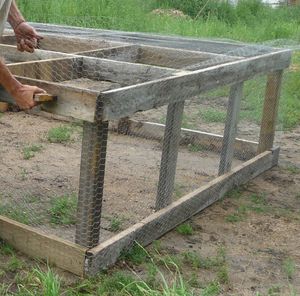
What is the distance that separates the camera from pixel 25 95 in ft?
10.3

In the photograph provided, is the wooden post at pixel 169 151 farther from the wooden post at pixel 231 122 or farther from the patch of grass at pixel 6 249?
the patch of grass at pixel 6 249

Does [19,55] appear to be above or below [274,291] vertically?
above

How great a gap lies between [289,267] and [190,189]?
1279mm

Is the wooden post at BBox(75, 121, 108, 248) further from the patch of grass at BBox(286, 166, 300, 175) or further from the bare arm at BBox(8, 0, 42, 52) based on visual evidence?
the patch of grass at BBox(286, 166, 300, 175)

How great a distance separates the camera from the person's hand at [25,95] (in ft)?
10.3

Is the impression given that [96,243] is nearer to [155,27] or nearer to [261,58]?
[261,58]

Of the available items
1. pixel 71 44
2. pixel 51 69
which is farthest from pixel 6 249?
pixel 71 44

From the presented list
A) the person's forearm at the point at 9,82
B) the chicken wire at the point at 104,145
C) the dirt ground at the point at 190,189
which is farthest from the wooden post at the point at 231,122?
the person's forearm at the point at 9,82

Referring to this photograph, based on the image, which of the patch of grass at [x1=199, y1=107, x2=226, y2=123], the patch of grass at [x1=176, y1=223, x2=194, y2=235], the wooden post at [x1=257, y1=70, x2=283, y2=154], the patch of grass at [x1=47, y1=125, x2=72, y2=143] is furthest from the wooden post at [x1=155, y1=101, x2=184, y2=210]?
the patch of grass at [x1=199, y1=107, x2=226, y2=123]

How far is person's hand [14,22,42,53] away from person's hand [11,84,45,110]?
70 cm

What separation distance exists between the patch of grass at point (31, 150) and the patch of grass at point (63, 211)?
99 centimetres

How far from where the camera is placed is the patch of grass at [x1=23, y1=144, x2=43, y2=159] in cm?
524

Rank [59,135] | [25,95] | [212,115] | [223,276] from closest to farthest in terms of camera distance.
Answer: [25,95], [223,276], [59,135], [212,115]

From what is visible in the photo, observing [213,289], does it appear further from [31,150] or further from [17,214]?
[31,150]
